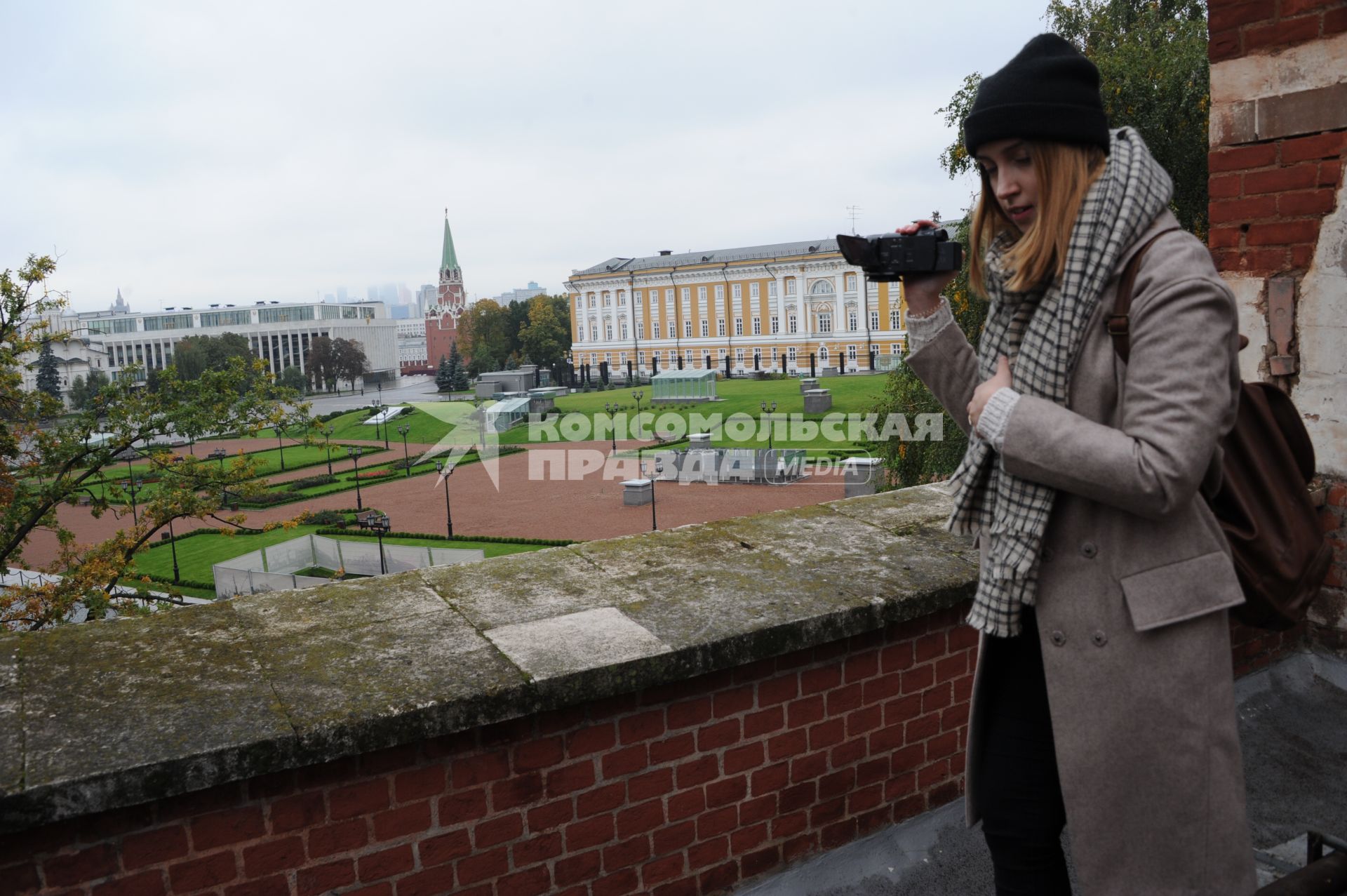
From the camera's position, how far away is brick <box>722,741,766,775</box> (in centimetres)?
212

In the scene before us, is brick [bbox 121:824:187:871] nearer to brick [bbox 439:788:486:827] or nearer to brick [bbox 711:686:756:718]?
brick [bbox 439:788:486:827]

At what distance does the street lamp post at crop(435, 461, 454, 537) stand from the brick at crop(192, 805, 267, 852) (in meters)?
28.0

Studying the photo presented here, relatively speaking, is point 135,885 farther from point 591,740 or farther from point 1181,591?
point 1181,591

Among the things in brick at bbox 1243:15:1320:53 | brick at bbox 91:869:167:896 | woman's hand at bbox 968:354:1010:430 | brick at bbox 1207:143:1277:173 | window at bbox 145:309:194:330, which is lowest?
brick at bbox 91:869:167:896

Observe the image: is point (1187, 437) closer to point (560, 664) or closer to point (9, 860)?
point (560, 664)

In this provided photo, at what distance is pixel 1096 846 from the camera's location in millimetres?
1392

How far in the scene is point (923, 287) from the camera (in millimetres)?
1604

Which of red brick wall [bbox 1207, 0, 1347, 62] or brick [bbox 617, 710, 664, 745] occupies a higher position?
red brick wall [bbox 1207, 0, 1347, 62]

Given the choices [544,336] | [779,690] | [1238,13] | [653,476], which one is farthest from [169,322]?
[779,690]

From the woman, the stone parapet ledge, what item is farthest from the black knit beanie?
the stone parapet ledge

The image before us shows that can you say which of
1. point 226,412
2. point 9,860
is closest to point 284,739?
point 9,860

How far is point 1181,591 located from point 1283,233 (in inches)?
97.7

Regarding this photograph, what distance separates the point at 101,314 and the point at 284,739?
446 ft

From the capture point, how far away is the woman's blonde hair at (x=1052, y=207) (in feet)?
4.44
